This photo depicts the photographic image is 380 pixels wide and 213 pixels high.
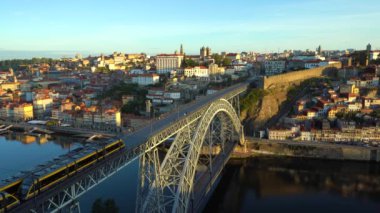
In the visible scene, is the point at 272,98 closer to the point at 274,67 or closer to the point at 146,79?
the point at 274,67

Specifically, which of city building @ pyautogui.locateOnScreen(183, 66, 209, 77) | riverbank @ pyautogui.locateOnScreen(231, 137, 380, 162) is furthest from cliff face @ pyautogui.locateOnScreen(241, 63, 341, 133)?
city building @ pyautogui.locateOnScreen(183, 66, 209, 77)

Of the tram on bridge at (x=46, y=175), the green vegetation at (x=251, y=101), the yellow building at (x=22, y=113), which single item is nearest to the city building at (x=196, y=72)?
the green vegetation at (x=251, y=101)


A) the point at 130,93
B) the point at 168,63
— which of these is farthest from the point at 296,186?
the point at 168,63

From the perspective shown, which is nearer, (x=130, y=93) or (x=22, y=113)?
(x=22, y=113)

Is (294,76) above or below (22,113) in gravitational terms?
above

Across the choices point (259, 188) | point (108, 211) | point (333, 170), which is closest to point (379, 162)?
point (333, 170)

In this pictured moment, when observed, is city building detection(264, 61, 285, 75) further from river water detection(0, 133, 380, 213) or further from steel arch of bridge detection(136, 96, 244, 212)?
steel arch of bridge detection(136, 96, 244, 212)

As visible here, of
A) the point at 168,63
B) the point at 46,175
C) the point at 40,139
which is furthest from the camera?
the point at 168,63

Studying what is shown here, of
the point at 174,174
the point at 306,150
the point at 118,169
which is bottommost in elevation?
the point at 306,150
